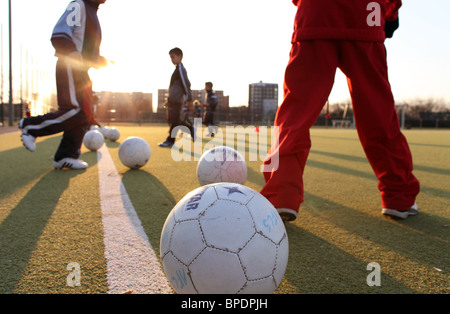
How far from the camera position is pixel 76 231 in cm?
224

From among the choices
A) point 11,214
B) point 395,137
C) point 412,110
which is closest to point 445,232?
point 395,137

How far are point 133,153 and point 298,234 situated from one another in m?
3.25

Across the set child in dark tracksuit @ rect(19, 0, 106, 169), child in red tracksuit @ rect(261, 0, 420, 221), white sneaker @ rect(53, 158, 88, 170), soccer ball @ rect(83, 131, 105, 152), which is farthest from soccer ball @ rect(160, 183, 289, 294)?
soccer ball @ rect(83, 131, 105, 152)

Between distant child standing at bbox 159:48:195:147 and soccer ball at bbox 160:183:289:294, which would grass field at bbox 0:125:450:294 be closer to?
soccer ball at bbox 160:183:289:294

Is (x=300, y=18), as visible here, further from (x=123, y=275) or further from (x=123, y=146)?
(x=123, y=146)

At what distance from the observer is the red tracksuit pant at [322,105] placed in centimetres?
236

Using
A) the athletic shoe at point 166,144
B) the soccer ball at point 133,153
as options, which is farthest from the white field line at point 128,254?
the athletic shoe at point 166,144

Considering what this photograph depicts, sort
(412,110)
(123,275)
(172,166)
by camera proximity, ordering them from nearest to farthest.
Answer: (123,275) < (172,166) < (412,110)

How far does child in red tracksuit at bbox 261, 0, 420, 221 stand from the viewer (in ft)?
7.74

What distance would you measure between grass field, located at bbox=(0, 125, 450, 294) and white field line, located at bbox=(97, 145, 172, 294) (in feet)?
0.18

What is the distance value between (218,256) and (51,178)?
145 inches

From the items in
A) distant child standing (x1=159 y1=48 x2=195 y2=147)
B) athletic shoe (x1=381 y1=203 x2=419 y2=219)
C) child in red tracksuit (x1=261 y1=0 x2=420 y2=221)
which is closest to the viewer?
child in red tracksuit (x1=261 y1=0 x2=420 y2=221)

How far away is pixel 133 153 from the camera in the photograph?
486 cm

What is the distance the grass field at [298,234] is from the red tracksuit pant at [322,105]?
357mm
